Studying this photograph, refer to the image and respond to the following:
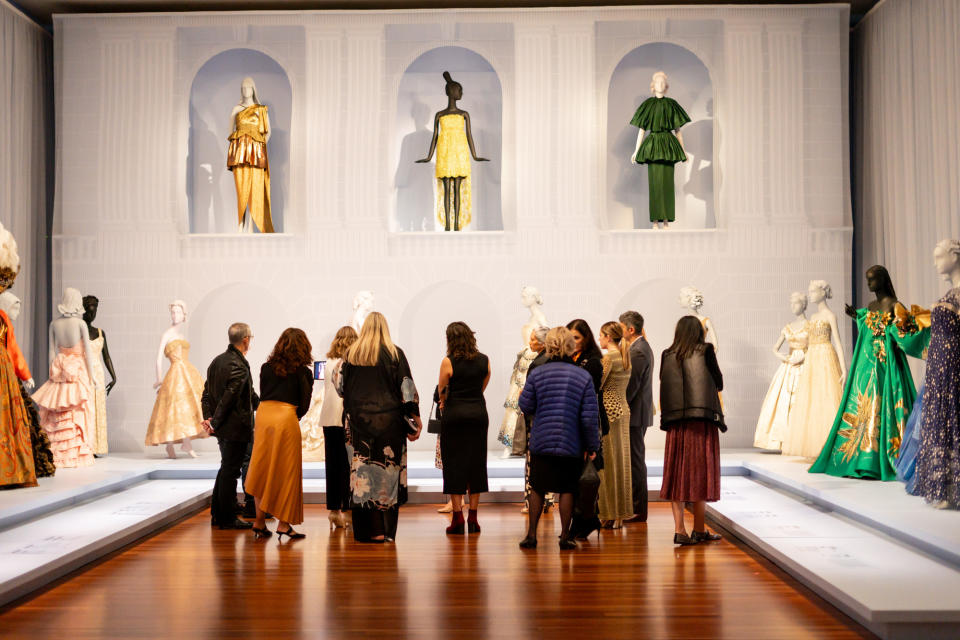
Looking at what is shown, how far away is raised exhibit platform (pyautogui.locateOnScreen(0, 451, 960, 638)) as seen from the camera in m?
4.31

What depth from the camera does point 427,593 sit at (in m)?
4.72

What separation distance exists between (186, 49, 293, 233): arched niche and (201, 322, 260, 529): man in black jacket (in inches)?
217

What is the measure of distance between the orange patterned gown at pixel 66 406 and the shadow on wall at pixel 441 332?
3.53 metres

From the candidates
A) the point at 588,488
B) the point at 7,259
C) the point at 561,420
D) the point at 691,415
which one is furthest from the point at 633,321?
the point at 7,259

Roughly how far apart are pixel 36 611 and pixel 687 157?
905cm

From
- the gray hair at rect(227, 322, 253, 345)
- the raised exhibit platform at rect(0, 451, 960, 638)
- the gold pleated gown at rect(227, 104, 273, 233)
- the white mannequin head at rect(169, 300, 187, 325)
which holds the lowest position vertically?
the raised exhibit platform at rect(0, 451, 960, 638)

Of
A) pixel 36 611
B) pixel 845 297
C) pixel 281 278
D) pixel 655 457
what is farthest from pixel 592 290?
pixel 36 611

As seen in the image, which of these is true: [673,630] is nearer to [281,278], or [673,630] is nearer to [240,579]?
[240,579]

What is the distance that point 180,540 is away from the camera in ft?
20.6

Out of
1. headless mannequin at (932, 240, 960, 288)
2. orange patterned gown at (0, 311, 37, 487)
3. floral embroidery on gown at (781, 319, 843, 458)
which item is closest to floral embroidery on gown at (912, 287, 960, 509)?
headless mannequin at (932, 240, 960, 288)

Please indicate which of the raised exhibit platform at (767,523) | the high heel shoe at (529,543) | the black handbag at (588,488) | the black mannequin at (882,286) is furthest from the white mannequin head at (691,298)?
the high heel shoe at (529,543)

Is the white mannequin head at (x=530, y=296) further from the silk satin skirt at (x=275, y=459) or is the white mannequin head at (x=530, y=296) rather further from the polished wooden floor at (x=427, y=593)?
the silk satin skirt at (x=275, y=459)

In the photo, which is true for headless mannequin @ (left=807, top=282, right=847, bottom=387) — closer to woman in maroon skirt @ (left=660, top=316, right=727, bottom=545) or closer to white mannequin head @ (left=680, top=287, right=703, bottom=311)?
white mannequin head @ (left=680, top=287, right=703, bottom=311)

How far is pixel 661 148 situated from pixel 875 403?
438 centimetres
